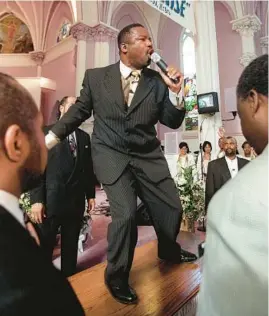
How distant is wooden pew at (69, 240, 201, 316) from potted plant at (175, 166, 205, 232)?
140 centimetres

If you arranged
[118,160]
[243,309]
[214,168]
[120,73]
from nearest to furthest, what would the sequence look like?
1. [243,309]
2. [118,160]
3. [120,73]
4. [214,168]

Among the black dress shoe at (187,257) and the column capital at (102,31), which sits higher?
the column capital at (102,31)

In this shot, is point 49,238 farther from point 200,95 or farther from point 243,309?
point 200,95

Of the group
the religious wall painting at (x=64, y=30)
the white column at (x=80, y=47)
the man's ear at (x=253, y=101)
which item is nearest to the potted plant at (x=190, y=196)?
the man's ear at (x=253, y=101)

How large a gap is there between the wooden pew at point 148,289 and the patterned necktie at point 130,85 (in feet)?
3.38

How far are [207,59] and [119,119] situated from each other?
3.45 metres

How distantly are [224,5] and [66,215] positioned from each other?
812 cm

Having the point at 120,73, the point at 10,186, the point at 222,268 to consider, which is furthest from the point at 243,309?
the point at 120,73

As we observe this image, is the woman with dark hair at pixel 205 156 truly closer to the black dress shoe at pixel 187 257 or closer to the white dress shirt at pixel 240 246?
the black dress shoe at pixel 187 257

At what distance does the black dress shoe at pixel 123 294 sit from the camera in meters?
1.45

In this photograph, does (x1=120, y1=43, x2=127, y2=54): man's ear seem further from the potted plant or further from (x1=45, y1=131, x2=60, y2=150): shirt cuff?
the potted plant

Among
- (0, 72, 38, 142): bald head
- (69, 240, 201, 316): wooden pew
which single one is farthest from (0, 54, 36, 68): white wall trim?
(0, 72, 38, 142): bald head

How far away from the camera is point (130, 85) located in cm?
171

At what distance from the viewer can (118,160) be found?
160 cm
